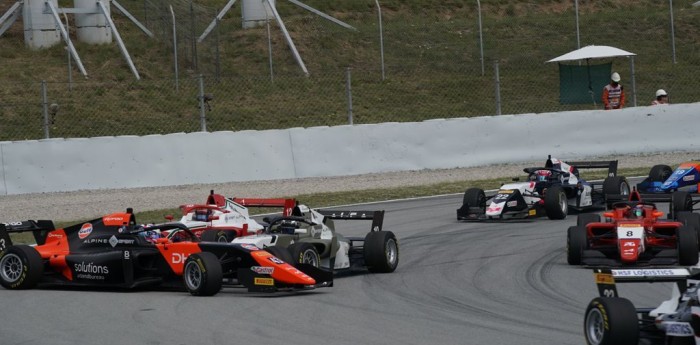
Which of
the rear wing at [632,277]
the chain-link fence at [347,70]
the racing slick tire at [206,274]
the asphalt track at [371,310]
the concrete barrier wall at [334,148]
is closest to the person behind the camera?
the rear wing at [632,277]

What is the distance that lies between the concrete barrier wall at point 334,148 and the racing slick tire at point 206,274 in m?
10.6

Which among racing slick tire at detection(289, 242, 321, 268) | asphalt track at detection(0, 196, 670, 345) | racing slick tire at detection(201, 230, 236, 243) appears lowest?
asphalt track at detection(0, 196, 670, 345)

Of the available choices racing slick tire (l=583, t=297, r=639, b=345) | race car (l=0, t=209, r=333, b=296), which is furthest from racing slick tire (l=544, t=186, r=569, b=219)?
racing slick tire (l=583, t=297, r=639, b=345)

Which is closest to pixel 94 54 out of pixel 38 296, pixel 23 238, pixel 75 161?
pixel 75 161

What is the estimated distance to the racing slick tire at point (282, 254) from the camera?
11.7 meters

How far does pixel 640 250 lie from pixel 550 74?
19.7 metres

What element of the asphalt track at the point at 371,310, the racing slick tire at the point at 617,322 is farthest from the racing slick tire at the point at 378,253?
the racing slick tire at the point at 617,322

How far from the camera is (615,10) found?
136 feet

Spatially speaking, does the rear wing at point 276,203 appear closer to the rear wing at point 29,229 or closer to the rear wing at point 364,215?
the rear wing at point 364,215

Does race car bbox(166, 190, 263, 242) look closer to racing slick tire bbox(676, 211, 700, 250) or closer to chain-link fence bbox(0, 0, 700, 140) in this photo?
racing slick tire bbox(676, 211, 700, 250)

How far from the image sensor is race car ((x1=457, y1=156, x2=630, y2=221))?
1738cm

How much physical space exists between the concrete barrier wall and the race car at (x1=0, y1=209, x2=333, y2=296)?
8583 mm

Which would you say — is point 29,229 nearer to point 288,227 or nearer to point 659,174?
point 288,227

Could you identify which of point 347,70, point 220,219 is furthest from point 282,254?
point 347,70
